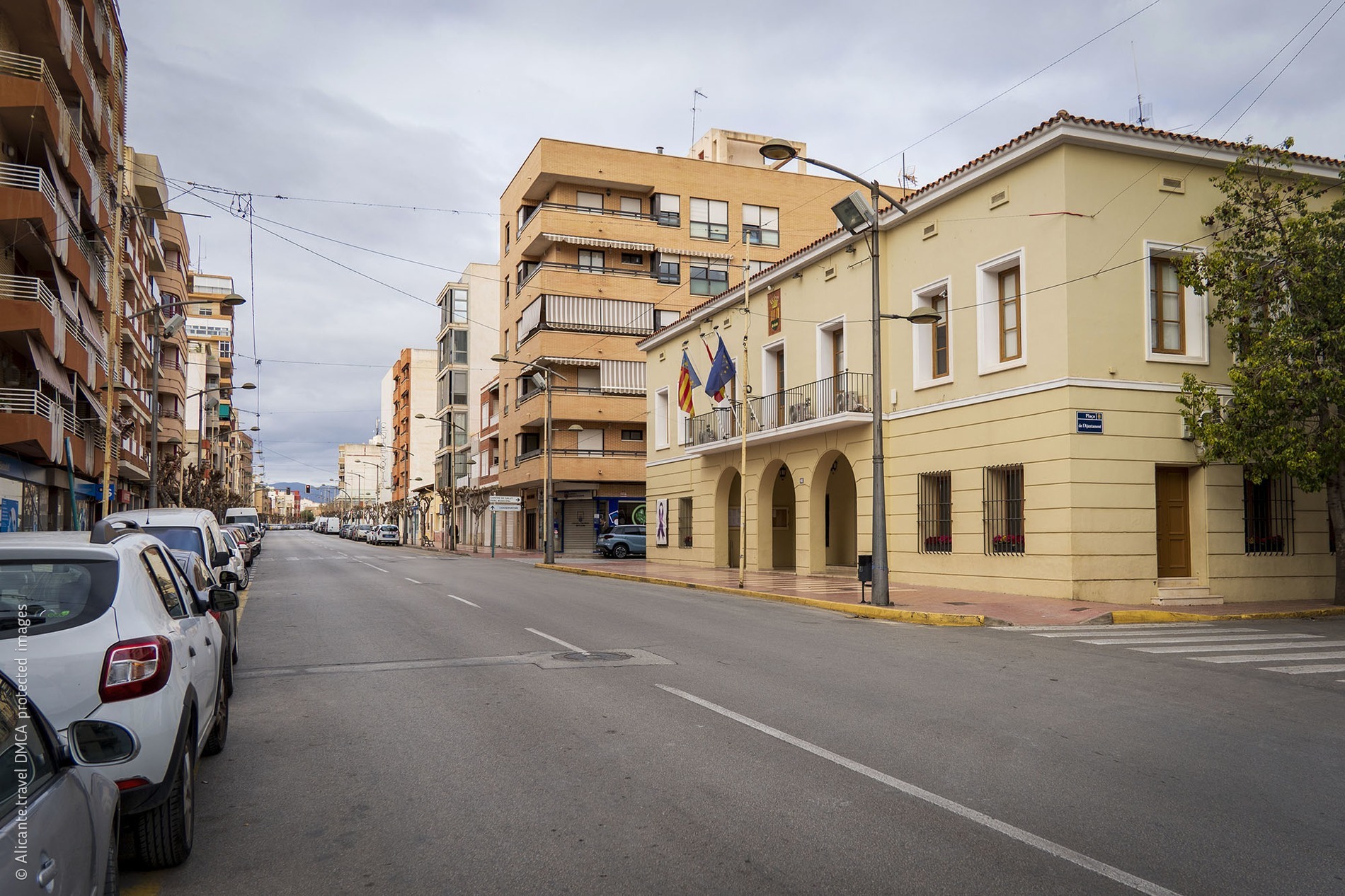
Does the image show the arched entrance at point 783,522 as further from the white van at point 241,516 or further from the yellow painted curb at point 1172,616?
the white van at point 241,516

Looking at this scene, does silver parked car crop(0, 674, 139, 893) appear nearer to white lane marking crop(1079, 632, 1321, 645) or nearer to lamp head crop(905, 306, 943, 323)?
white lane marking crop(1079, 632, 1321, 645)

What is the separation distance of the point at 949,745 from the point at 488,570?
86.9 ft

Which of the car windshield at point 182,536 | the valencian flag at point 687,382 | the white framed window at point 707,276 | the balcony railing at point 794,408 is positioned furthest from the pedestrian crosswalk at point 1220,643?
the white framed window at point 707,276

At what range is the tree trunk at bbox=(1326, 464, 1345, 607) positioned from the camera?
1734cm

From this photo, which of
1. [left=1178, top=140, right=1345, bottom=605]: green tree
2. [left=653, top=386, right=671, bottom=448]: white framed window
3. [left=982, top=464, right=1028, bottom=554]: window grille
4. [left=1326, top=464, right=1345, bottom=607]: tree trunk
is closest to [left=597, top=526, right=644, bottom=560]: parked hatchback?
[left=653, top=386, right=671, bottom=448]: white framed window

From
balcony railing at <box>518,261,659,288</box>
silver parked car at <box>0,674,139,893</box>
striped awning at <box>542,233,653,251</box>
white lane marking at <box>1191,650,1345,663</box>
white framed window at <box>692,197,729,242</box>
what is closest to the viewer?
silver parked car at <box>0,674,139,893</box>

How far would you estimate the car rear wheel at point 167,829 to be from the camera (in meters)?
4.49

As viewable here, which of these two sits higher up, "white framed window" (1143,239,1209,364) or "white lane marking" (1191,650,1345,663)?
"white framed window" (1143,239,1209,364)

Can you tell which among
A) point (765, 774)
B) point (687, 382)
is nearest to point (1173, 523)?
point (687, 382)

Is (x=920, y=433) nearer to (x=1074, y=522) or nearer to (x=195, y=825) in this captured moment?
(x=1074, y=522)

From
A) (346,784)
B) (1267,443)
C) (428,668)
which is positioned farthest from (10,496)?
(1267,443)

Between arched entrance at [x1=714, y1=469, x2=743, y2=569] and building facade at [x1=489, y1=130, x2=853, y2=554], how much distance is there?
16.2 metres

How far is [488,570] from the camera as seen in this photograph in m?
32.1

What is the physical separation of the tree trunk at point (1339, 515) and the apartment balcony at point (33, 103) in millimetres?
26871
